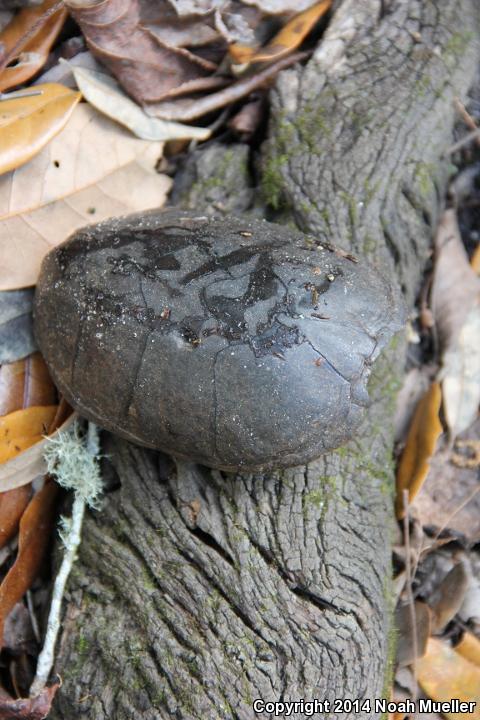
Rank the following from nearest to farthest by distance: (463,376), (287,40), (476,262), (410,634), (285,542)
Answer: (285,542), (410,634), (287,40), (463,376), (476,262)

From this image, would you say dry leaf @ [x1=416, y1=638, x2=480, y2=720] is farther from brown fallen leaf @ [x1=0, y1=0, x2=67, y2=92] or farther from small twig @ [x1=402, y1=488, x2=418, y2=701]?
brown fallen leaf @ [x1=0, y1=0, x2=67, y2=92]

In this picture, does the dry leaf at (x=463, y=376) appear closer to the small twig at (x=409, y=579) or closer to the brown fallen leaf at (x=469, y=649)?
the small twig at (x=409, y=579)

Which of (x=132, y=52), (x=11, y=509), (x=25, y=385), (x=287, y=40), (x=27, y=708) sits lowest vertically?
(x=27, y=708)

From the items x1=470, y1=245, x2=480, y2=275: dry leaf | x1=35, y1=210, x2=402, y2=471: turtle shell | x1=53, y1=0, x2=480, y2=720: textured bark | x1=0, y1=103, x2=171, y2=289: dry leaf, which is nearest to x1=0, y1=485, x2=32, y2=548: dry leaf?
x1=53, y1=0, x2=480, y2=720: textured bark

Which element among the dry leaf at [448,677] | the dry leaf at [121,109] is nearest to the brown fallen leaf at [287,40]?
the dry leaf at [121,109]

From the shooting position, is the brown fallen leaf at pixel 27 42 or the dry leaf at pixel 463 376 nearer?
the brown fallen leaf at pixel 27 42

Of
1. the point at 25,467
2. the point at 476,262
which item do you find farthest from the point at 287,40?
the point at 25,467

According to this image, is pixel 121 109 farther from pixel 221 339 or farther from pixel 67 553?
pixel 67 553
